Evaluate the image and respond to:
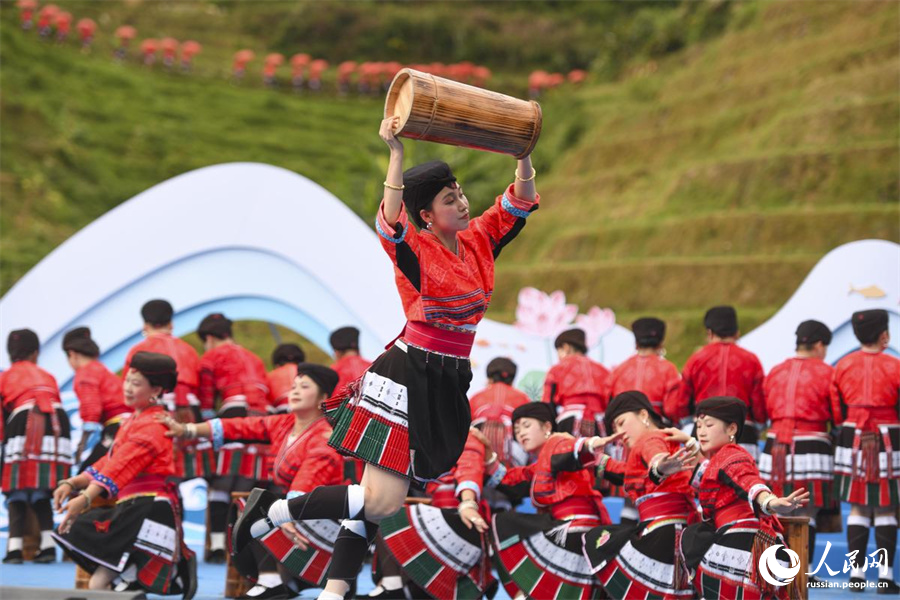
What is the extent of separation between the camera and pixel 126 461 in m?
4.52

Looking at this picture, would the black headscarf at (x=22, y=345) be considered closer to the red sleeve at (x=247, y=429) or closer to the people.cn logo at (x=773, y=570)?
the red sleeve at (x=247, y=429)

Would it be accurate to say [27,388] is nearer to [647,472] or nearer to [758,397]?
[647,472]

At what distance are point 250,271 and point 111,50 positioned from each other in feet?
68.3

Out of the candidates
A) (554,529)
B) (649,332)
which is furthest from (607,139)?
(554,529)

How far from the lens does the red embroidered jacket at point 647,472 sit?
14.2ft

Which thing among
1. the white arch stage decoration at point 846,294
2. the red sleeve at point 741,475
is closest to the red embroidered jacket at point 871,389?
the white arch stage decoration at point 846,294

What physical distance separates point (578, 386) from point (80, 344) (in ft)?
9.37

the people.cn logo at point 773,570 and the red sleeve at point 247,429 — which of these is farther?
the red sleeve at point 247,429

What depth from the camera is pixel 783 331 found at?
7.18 meters

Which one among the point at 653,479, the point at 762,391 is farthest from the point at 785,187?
the point at 653,479

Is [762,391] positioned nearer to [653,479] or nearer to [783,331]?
[783,331]

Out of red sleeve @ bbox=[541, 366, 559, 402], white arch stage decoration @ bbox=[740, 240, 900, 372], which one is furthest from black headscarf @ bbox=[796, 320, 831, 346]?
red sleeve @ bbox=[541, 366, 559, 402]

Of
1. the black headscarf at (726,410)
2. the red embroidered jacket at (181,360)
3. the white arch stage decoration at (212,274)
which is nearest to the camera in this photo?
the black headscarf at (726,410)

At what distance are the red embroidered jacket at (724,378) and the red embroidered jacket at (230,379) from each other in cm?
238
